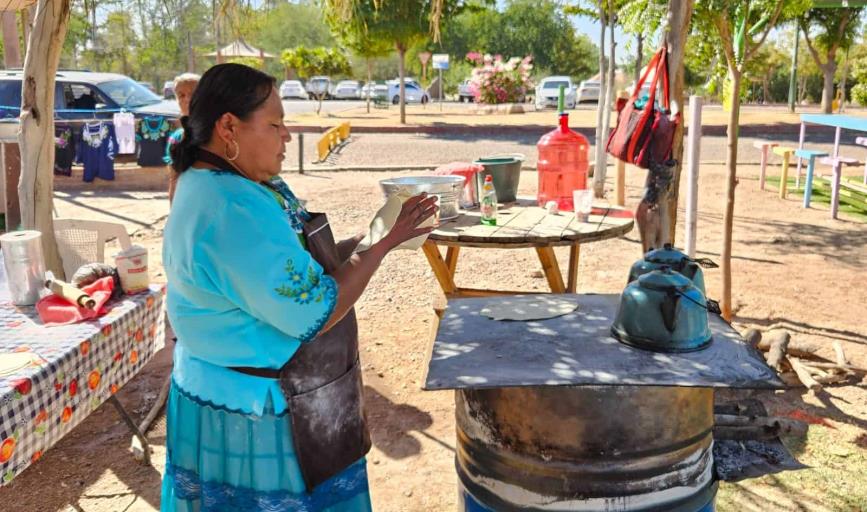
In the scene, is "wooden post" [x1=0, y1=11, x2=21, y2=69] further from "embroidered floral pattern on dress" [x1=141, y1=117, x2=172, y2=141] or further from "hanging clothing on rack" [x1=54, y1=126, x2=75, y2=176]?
"embroidered floral pattern on dress" [x1=141, y1=117, x2=172, y2=141]

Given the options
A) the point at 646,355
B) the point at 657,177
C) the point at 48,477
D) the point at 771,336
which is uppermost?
the point at 657,177

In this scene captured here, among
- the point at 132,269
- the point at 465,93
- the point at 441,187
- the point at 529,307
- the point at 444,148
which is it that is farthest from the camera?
the point at 465,93

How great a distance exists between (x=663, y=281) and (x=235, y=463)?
47.4 inches

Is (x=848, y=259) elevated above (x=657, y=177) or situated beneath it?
situated beneath

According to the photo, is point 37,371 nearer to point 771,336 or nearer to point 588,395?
point 588,395

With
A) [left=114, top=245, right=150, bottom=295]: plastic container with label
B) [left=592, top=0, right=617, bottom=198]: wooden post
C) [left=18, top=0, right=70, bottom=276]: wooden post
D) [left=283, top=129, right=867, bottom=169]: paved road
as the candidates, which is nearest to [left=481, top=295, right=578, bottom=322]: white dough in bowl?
[left=114, top=245, right=150, bottom=295]: plastic container with label

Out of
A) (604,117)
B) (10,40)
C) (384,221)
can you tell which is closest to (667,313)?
(384,221)

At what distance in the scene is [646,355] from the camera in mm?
2045

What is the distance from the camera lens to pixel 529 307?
260cm

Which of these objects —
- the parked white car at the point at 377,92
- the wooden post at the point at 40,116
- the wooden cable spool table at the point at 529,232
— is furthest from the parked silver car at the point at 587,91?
the wooden post at the point at 40,116

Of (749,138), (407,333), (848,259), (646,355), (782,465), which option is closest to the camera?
(646,355)

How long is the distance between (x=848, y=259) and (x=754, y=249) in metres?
0.81

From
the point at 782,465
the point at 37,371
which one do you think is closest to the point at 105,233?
the point at 37,371

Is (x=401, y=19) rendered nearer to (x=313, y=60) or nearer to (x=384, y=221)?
(x=313, y=60)
